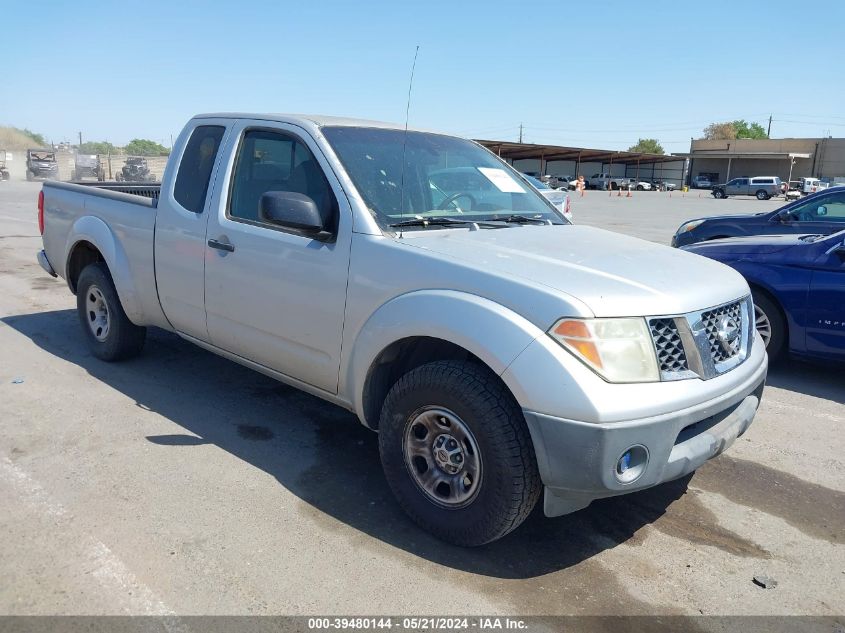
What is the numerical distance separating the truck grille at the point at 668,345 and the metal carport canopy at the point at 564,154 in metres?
59.0

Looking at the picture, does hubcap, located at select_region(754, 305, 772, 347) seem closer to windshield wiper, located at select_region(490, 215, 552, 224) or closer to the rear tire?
the rear tire

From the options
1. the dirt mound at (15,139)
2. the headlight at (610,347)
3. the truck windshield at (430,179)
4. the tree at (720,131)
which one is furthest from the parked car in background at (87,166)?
the tree at (720,131)

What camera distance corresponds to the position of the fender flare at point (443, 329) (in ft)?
9.25

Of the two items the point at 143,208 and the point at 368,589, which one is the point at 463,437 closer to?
the point at 368,589

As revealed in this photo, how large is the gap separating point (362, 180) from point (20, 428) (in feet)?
8.77

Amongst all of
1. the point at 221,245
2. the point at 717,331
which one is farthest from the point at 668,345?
the point at 221,245

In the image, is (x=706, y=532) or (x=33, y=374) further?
(x=33, y=374)

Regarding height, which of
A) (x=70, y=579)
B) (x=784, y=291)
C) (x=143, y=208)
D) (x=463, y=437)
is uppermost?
(x=143, y=208)

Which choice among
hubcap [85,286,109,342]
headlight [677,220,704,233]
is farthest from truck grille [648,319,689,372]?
headlight [677,220,704,233]

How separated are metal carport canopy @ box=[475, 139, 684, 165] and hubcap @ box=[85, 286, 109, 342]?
56.8m

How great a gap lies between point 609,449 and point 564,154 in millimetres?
79161

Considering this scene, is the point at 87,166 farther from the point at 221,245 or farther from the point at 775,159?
the point at 775,159

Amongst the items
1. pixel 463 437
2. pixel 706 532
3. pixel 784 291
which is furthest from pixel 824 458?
pixel 463 437

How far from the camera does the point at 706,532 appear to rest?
3.43 metres
